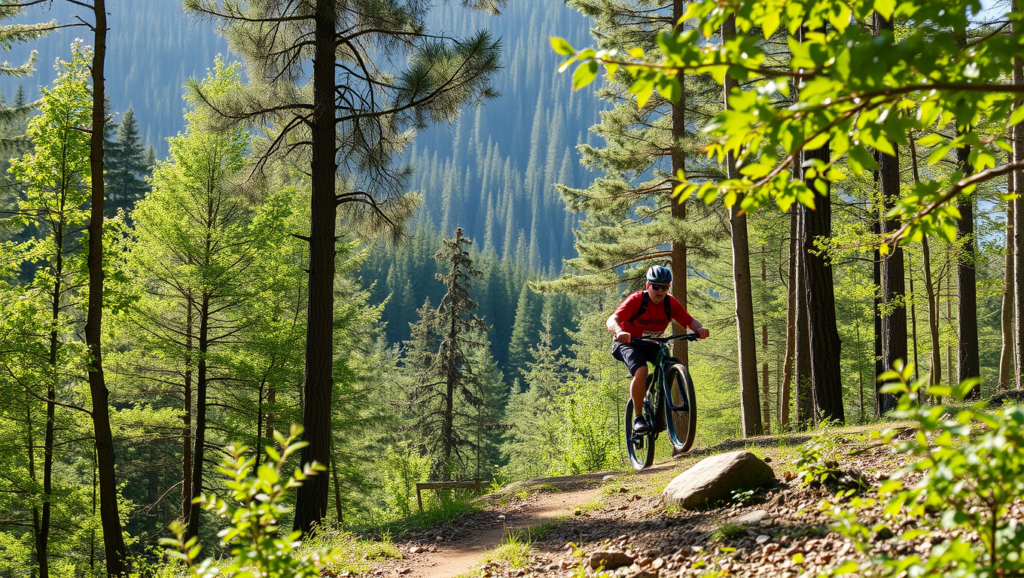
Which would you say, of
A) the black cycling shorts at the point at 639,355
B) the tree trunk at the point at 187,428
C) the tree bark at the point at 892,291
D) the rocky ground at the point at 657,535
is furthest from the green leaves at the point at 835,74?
the tree trunk at the point at 187,428

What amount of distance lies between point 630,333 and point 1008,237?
10.8 meters

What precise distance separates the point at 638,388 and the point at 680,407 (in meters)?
0.51

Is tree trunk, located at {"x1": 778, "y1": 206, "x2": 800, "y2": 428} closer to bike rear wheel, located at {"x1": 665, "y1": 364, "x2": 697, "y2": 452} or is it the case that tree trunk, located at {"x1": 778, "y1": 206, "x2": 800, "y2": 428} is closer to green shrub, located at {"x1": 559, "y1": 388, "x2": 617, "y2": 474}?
green shrub, located at {"x1": 559, "y1": 388, "x2": 617, "y2": 474}

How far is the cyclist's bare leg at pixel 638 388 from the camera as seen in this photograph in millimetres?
6574

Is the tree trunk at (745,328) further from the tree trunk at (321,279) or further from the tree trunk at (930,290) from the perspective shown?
the tree trunk at (321,279)

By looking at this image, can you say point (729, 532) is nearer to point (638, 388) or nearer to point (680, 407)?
point (680, 407)

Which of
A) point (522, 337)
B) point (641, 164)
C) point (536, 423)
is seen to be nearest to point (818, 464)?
point (641, 164)

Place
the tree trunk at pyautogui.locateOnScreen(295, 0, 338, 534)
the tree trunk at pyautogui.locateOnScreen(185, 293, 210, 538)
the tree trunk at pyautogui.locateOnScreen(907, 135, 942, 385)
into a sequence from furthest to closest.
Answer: the tree trunk at pyautogui.locateOnScreen(185, 293, 210, 538) → the tree trunk at pyautogui.locateOnScreen(907, 135, 942, 385) → the tree trunk at pyautogui.locateOnScreen(295, 0, 338, 534)

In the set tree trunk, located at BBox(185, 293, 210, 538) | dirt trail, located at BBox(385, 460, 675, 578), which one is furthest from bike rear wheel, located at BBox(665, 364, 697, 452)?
tree trunk, located at BBox(185, 293, 210, 538)

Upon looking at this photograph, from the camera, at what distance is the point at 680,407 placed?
6.32 metres

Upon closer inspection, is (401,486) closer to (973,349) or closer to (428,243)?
(973,349)

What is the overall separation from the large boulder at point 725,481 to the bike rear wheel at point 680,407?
1072 millimetres

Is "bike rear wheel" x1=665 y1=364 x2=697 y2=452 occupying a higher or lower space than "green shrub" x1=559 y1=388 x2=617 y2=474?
higher

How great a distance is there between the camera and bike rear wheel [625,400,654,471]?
7.08 m
